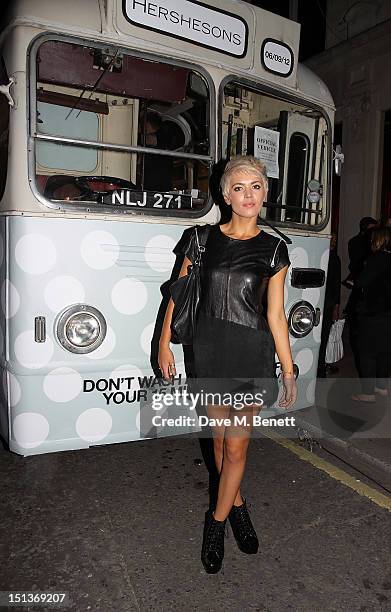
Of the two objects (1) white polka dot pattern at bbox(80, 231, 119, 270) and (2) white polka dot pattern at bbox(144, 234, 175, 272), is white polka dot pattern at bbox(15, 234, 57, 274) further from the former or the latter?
(2) white polka dot pattern at bbox(144, 234, 175, 272)

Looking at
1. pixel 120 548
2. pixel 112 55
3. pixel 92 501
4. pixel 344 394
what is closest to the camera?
pixel 120 548

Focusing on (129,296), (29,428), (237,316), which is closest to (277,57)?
(129,296)

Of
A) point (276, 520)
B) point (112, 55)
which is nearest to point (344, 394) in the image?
point (276, 520)

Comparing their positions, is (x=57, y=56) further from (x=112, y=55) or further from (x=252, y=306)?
(x=252, y=306)

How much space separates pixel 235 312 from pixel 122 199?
41.7 inches

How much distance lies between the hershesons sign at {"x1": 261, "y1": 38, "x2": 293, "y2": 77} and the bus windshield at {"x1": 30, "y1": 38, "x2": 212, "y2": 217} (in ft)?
1.64

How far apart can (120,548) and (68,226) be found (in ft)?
5.71

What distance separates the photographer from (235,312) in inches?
96.5

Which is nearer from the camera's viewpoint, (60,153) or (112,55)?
(112,55)

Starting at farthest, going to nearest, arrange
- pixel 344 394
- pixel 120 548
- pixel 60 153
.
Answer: pixel 344 394, pixel 60 153, pixel 120 548

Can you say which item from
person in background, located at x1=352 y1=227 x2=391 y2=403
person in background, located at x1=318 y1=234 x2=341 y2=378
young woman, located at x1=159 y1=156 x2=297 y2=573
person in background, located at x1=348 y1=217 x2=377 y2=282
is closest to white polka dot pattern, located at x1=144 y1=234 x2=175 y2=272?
young woman, located at x1=159 y1=156 x2=297 y2=573

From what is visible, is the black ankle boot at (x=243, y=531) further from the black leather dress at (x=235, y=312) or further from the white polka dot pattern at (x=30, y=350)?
the white polka dot pattern at (x=30, y=350)

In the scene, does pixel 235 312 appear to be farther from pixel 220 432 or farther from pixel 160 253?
pixel 160 253

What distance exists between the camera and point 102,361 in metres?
3.00
